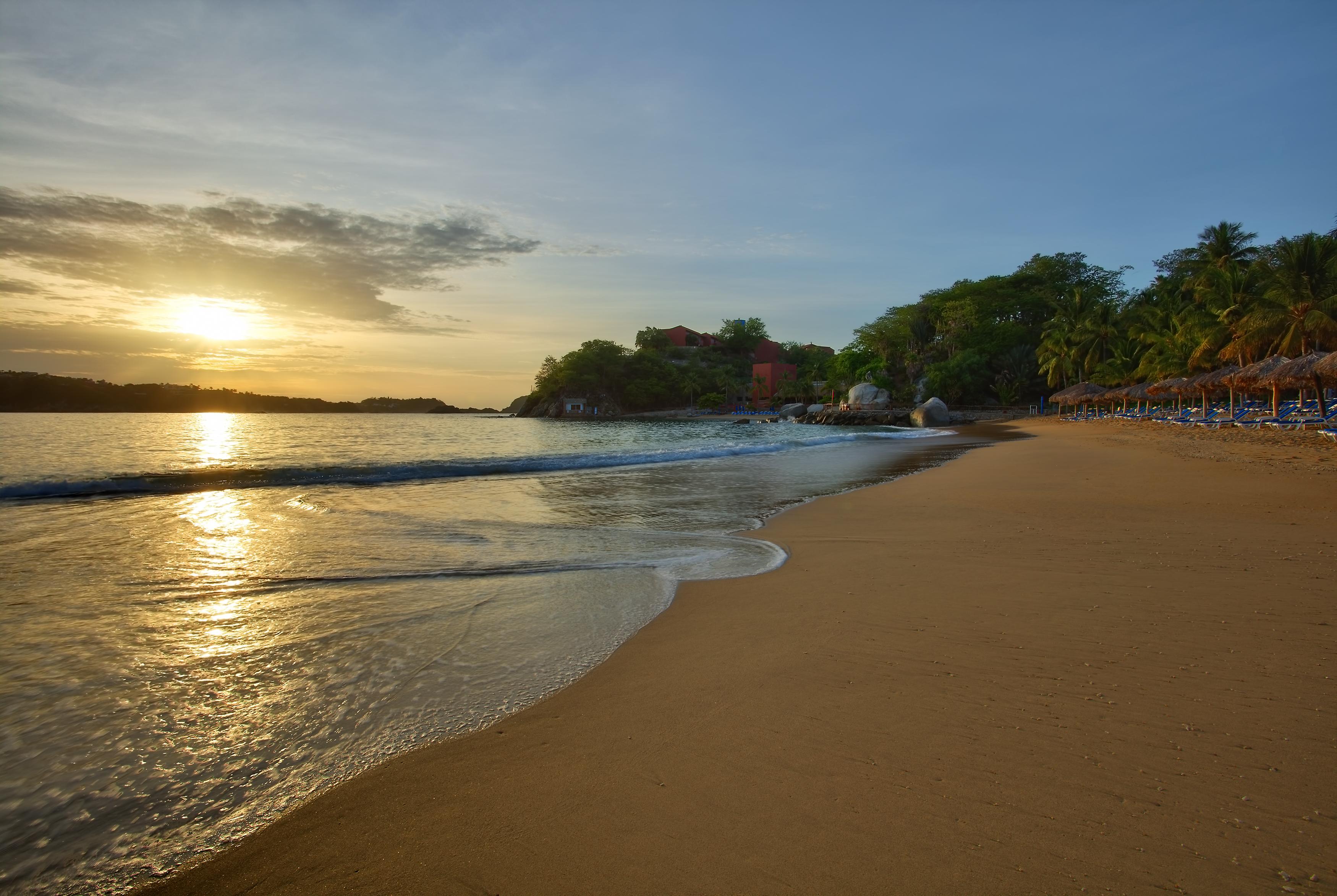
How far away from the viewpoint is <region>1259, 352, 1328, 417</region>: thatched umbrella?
22.2 meters

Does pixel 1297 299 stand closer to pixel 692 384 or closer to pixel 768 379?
pixel 768 379

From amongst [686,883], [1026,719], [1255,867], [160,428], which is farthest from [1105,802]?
[160,428]

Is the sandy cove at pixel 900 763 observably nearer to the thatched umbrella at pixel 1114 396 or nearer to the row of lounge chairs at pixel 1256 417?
the row of lounge chairs at pixel 1256 417

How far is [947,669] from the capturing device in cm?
338

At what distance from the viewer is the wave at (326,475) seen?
12891mm

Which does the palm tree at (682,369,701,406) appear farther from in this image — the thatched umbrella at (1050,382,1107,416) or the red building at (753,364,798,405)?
the thatched umbrella at (1050,382,1107,416)

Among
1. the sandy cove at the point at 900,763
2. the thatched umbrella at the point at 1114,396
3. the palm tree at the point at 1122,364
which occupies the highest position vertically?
the palm tree at the point at 1122,364

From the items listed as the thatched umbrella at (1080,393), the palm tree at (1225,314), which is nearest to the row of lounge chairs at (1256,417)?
the palm tree at (1225,314)

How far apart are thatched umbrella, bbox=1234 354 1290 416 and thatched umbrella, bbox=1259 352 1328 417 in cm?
41

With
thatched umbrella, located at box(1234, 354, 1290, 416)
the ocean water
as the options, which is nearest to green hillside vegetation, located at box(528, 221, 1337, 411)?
thatched umbrella, located at box(1234, 354, 1290, 416)

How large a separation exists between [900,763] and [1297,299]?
40690mm

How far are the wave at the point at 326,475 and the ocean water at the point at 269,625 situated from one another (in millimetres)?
133

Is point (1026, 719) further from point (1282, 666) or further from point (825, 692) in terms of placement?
point (1282, 666)

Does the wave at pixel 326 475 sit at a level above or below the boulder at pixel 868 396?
below
